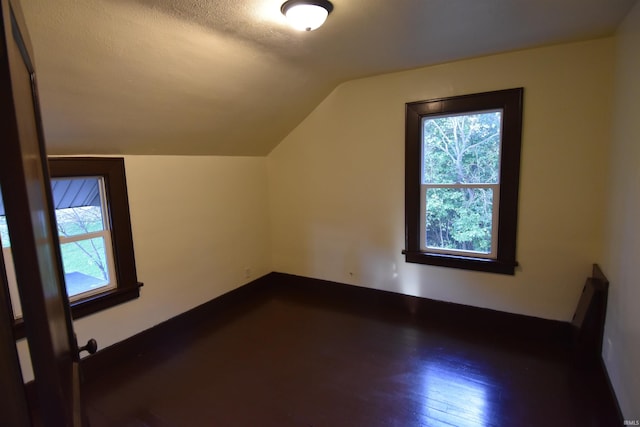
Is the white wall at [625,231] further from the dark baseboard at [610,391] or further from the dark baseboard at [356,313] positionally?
the dark baseboard at [356,313]

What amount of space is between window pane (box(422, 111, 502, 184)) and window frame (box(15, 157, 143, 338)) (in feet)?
8.71

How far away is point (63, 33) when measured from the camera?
1.58m

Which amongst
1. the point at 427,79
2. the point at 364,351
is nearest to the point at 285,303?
the point at 364,351

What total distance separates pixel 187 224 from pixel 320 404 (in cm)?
201

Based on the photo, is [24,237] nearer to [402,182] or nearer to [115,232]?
[115,232]

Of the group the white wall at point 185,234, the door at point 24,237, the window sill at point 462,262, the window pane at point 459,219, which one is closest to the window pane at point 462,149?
the window pane at point 459,219

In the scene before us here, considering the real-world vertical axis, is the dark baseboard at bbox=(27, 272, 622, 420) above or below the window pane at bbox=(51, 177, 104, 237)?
below

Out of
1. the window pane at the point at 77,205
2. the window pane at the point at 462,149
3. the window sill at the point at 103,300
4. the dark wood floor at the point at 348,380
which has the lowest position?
the dark wood floor at the point at 348,380

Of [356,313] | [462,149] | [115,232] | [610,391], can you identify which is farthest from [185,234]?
[610,391]

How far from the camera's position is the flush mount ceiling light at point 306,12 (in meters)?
1.74

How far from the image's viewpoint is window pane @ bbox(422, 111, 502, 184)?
2.88 metres

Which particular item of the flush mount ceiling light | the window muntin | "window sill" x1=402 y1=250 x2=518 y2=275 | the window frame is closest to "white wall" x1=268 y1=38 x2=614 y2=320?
"window sill" x1=402 y1=250 x2=518 y2=275

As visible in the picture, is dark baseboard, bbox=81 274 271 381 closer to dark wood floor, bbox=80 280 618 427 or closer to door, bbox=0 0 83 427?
dark wood floor, bbox=80 280 618 427

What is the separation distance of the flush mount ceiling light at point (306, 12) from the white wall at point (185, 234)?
1781 millimetres
